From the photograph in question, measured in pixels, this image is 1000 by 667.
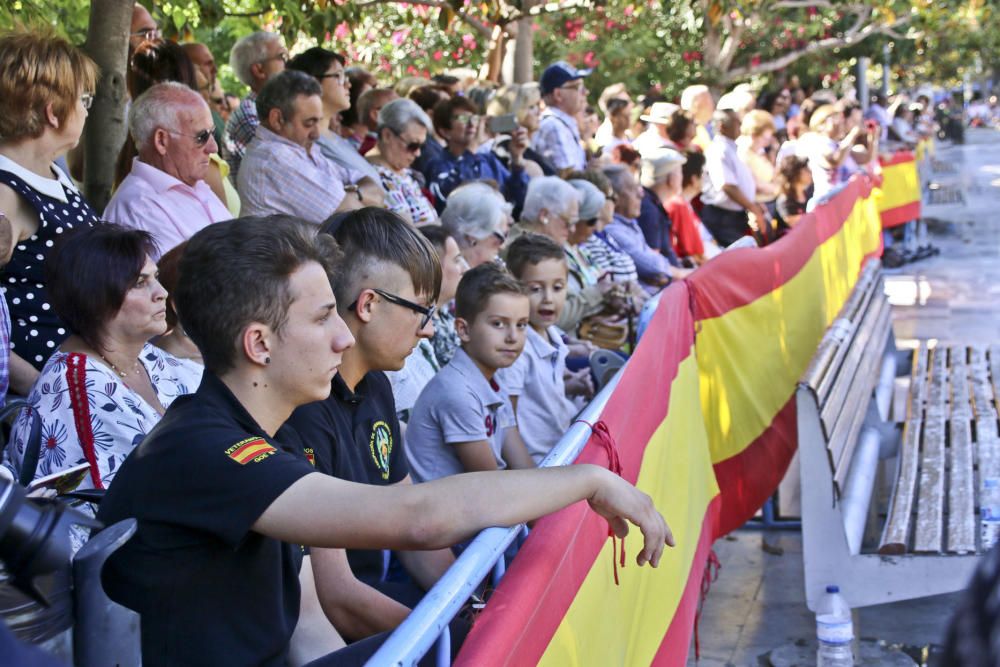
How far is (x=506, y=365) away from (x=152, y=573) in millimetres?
2374

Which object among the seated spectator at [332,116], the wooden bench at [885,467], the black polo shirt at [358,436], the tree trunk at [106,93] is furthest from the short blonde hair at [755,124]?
the black polo shirt at [358,436]

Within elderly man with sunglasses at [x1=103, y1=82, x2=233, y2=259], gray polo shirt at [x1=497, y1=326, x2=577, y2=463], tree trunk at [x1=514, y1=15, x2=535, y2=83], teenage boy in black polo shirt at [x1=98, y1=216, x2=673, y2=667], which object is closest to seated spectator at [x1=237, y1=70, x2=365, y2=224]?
elderly man with sunglasses at [x1=103, y1=82, x2=233, y2=259]

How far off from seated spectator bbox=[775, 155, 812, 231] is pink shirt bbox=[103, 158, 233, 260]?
8.49m

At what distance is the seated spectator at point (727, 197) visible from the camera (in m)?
11.7

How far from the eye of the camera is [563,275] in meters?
5.92

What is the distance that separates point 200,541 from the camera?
2.48m

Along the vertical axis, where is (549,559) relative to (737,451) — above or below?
above

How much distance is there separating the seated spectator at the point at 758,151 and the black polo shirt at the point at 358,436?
10156mm

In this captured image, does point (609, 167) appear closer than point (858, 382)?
No

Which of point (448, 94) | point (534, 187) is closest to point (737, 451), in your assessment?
point (534, 187)

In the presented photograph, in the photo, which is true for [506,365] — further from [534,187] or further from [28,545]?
[28,545]

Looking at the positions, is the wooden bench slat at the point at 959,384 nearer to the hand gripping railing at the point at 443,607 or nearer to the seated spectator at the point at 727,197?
the seated spectator at the point at 727,197

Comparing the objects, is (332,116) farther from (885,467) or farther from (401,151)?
(885,467)

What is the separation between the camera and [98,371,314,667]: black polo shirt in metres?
2.43
